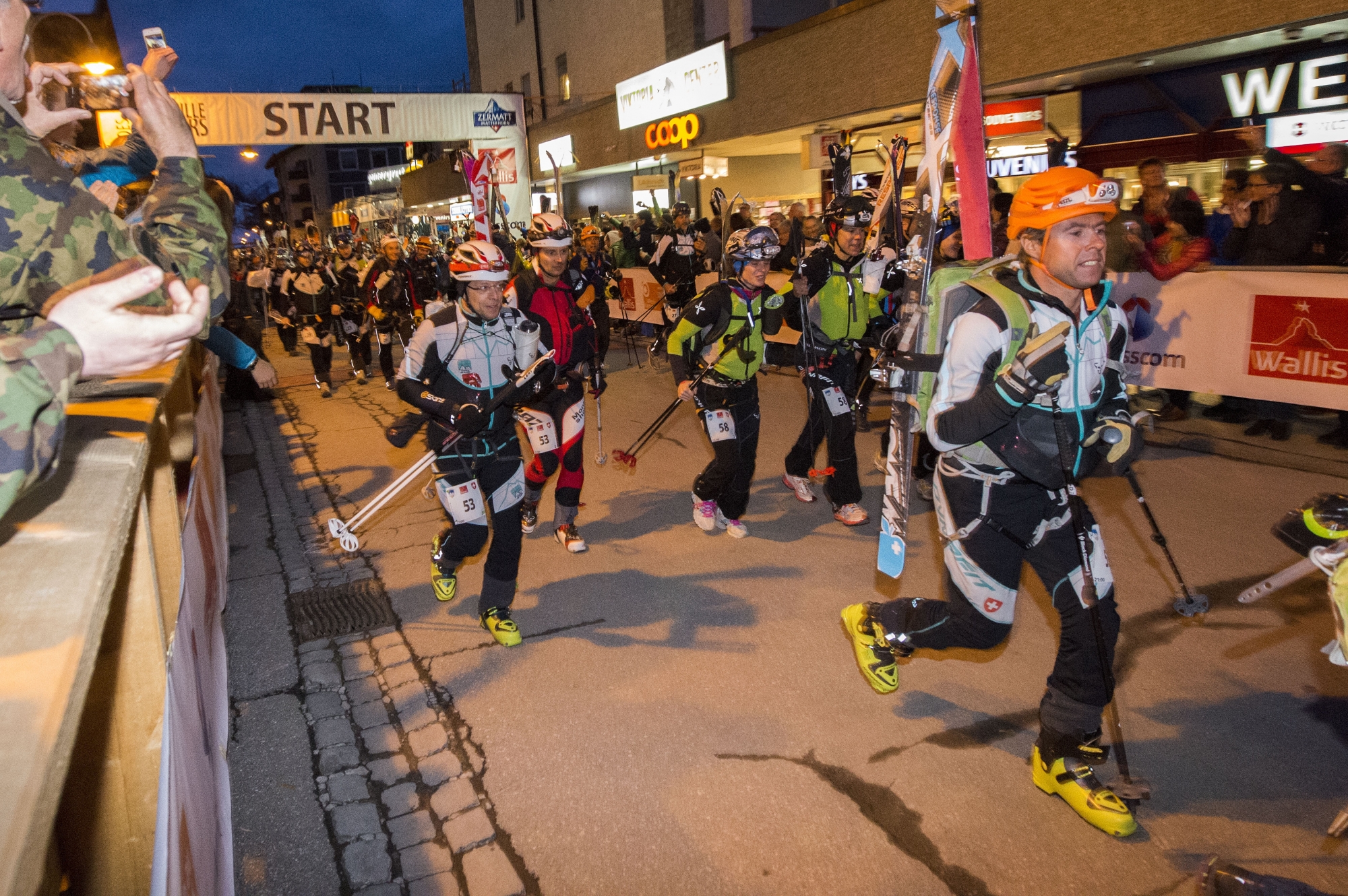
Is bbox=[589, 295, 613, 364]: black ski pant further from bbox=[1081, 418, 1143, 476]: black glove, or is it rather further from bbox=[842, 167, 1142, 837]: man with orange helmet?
bbox=[1081, 418, 1143, 476]: black glove


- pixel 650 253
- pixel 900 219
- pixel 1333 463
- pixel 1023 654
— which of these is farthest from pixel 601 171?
A: pixel 1023 654

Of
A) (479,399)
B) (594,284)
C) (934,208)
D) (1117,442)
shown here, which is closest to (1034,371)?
(1117,442)

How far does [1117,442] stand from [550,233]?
4.95m

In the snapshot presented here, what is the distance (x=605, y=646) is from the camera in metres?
5.02

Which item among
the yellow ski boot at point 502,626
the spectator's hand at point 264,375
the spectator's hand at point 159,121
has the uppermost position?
the spectator's hand at point 159,121

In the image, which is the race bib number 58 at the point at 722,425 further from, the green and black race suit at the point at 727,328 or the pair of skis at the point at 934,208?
the pair of skis at the point at 934,208

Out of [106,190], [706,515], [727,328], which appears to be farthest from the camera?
[706,515]

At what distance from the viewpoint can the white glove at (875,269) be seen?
5934 mm

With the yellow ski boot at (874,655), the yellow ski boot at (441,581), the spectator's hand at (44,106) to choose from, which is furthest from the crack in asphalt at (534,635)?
the spectator's hand at (44,106)

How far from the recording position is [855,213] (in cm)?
672

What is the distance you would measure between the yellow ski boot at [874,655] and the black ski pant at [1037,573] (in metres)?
0.50

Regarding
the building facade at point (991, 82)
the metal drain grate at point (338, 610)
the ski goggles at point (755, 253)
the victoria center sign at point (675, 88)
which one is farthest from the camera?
the victoria center sign at point (675, 88)

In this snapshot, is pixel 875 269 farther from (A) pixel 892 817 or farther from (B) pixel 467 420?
(A) pixel 892 817

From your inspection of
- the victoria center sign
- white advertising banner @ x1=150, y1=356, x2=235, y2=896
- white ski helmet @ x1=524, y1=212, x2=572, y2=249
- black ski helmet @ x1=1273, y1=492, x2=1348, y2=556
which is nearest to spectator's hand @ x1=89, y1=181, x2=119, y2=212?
white advertising banner @ x1=150, y1=356, x2=235, y2=896
